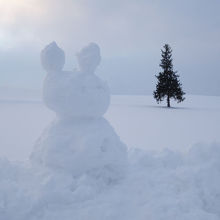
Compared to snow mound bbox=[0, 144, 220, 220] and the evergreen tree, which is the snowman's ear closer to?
snow mound bbox=[0, 144, 220, 220]

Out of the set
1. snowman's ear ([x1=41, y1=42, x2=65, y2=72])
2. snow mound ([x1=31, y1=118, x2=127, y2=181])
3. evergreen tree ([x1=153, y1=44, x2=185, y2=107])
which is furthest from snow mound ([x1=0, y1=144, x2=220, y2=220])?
evergreen tree ([x1=153, y1=44, x2=185, y2=107])

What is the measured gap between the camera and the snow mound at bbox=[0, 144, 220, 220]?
4262mm

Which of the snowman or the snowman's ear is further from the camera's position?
the snowman's ear

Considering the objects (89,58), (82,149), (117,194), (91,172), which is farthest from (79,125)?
(117,194)

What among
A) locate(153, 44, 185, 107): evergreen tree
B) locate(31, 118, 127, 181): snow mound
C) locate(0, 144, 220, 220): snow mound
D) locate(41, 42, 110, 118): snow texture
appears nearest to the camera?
locate(0, 144, 220, 220): snow mound

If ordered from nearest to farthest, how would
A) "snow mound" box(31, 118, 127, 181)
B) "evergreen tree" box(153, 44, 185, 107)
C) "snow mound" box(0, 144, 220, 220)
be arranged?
"snow mound" box(0, 144, 220, 220)
"snow mound" box(31, 118, 127, 181)
"evergreen tree" box(153, 44, 185, 107)

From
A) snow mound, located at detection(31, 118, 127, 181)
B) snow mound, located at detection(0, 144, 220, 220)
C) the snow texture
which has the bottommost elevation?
snow mound, located at detection(0, 144, 220, 220)

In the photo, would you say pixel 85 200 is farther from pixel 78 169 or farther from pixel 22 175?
pixel 22 175

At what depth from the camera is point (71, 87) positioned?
5246 mm

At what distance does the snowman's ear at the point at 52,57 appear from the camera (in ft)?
17.3

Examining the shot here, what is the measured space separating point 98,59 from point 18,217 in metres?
2.93

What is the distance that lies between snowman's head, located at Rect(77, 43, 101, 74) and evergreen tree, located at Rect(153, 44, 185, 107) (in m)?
21.8

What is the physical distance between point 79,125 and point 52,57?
4.23 feet

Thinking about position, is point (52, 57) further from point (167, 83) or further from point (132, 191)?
point (167, 83)
